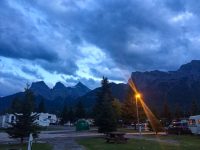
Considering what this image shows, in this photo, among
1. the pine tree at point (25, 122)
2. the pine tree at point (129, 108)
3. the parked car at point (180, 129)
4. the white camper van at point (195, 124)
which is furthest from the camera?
the pine tree at point (129, 108)

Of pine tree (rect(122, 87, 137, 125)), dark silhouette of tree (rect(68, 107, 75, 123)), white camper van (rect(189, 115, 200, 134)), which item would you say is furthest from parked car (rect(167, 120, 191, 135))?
dark silhouette of tree (rect(68, 107, 75, 123))

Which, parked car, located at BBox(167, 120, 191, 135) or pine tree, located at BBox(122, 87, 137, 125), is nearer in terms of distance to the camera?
parked car, located at BBox(167, 120, 191, 135)

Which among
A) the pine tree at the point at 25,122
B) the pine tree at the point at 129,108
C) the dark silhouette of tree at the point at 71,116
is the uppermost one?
the dark silhouette of tree at the point at 71,116

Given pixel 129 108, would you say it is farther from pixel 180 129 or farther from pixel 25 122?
pixel 25 122

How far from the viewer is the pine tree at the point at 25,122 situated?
1403 inches

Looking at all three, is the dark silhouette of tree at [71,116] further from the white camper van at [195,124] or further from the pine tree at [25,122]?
the pine tree at [25,122]

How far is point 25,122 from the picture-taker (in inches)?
1411

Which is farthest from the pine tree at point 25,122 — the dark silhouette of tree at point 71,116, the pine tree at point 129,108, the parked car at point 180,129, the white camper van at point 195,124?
the dark silhouette of tree at point 71,116

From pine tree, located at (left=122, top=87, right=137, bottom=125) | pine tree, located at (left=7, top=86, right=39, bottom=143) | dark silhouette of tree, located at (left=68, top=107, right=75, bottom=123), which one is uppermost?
dark silhouette of tree, located at (left=68, top=107, right=75, bottom=123)

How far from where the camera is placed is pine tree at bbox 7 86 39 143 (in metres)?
35.6

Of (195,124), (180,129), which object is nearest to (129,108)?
(180,129)

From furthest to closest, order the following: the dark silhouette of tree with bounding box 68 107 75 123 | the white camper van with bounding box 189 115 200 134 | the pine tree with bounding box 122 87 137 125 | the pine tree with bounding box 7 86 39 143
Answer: the dark silhouette of tree with bounding box 68 107 75 123
the pine tree with bounding box 122 87 137 125
the white camper van with bounding box 189 115 200 134
the pine tree with bounding box 7 86 39 143

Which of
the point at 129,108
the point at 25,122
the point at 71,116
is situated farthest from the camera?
the point at 71,116

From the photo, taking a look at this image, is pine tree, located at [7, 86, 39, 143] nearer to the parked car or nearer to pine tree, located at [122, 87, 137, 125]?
the parked car
